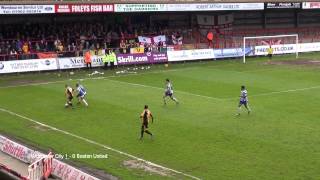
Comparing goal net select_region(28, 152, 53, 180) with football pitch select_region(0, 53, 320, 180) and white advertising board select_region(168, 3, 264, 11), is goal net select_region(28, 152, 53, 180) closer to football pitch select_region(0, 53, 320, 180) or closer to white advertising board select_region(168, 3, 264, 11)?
football pitch select_region(0, 53, 320, 180)

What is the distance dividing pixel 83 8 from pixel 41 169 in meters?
31.7

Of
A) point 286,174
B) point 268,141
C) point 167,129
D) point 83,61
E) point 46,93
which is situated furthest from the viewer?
Answer: point 83,61

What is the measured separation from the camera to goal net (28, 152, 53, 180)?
18144 mm

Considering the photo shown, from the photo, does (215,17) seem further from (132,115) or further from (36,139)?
(36,139)

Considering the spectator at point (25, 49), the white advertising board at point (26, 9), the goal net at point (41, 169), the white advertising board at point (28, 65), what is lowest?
the goal net at point (41, 169)

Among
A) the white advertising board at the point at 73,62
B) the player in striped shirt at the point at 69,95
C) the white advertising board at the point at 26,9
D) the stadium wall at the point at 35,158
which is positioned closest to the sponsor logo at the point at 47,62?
the white advertising board at the point at 73,62

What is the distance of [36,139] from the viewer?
24.1 m

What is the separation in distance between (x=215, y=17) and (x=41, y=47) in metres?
21.1

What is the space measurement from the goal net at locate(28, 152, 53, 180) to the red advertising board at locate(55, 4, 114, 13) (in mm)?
30374

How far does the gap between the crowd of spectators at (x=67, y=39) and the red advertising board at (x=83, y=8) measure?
2.77 metres

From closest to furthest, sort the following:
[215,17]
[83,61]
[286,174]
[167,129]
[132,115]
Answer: [286,174]
[167,129]
[132,115]
[83,61]
[215,17]

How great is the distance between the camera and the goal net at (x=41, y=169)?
59.5ft

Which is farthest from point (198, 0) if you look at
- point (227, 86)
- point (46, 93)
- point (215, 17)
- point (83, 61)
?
point (46, 93)

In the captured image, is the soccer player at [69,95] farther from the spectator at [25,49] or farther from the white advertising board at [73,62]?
the spectator at [25,49]
